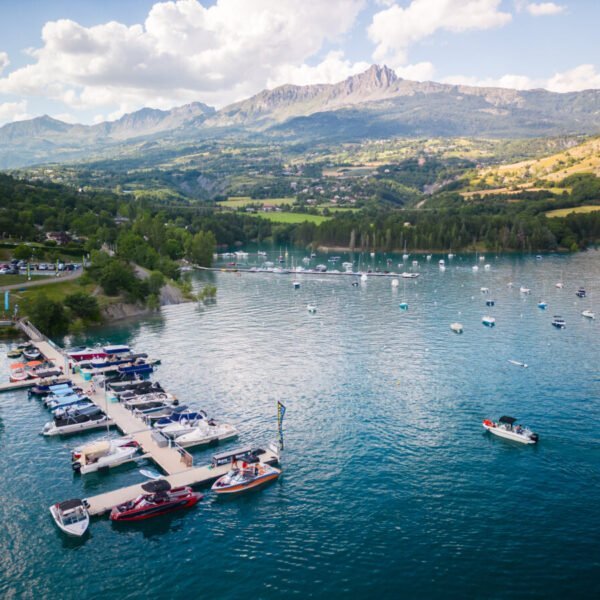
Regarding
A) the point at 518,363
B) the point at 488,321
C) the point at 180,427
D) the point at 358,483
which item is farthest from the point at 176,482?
the point at 488,321

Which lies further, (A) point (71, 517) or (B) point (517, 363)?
(B) point (517, 363)

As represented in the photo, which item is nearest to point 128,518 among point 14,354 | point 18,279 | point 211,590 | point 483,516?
point 211,590

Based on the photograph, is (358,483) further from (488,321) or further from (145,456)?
(488,321)

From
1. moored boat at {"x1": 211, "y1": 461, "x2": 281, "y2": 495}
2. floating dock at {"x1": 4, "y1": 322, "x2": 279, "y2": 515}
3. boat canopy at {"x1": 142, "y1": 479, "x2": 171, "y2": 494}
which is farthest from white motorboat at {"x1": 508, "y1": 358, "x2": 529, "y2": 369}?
boat canopy at {"x1": 142, "y1": 479, "x2": 171, "y2": 494}

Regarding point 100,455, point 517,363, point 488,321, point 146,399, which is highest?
point 488,321

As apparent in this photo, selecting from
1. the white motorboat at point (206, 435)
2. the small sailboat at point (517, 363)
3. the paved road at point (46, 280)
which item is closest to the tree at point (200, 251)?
the paved road at point (46, 280)

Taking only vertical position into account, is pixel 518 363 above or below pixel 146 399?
above
